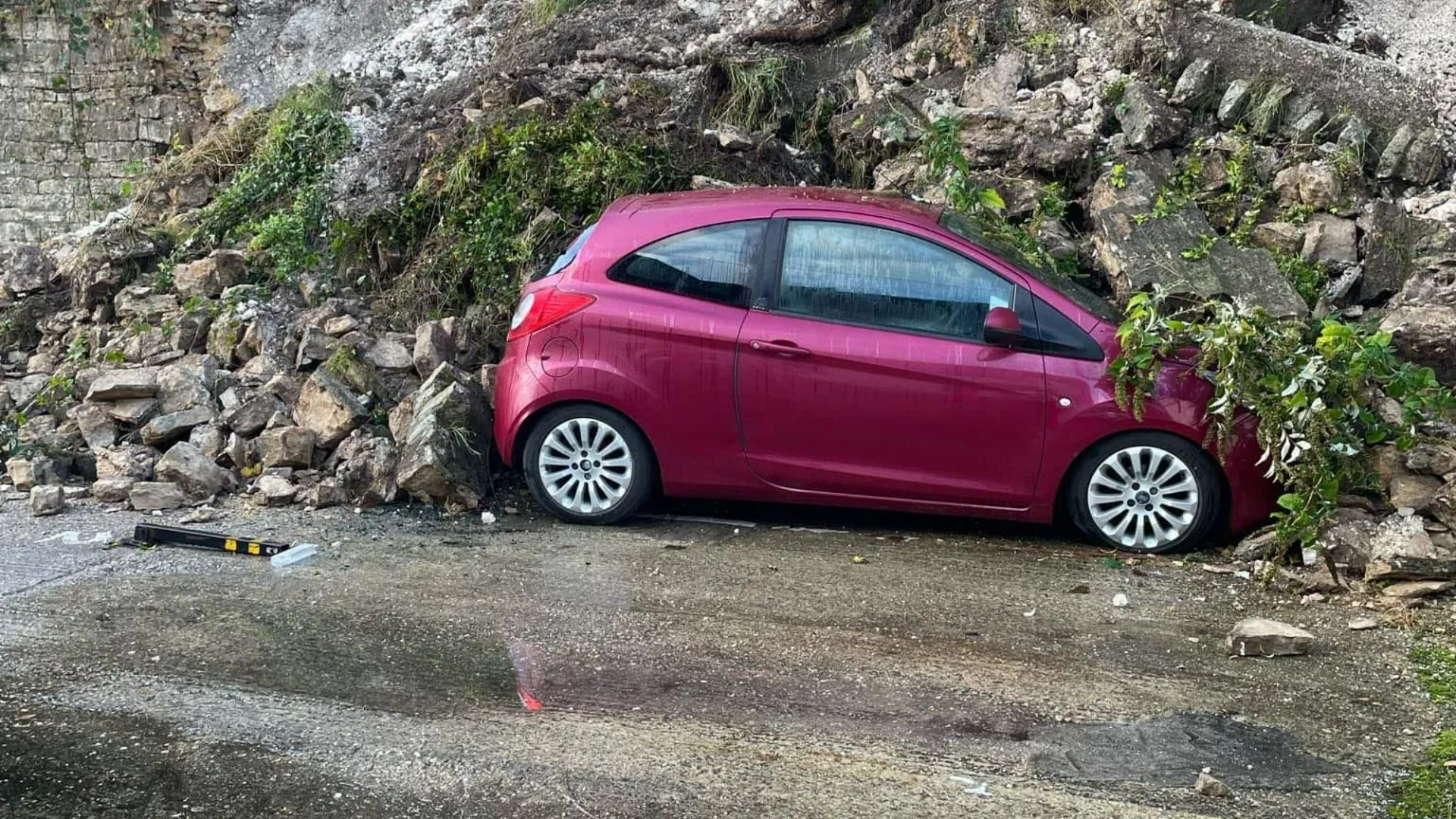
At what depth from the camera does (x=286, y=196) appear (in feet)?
35.1

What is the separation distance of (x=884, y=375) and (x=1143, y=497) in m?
1.32

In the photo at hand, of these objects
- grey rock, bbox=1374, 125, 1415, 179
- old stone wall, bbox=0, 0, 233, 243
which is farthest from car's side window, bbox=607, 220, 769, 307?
old stone wall, bbox=0, 0, 233, 243

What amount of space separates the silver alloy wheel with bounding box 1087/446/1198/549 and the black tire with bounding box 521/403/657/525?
217 cm

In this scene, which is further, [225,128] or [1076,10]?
[225,128]

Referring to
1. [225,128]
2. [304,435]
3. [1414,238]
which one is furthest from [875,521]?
[225,128]

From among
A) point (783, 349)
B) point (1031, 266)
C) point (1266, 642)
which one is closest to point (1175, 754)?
point (1266, 642)

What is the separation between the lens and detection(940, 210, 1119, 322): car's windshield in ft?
20.8

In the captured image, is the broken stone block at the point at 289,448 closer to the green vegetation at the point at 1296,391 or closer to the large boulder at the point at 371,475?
the large boulder at the point at 371,475

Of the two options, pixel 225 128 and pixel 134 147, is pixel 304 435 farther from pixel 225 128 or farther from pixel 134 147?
pixel 134 147

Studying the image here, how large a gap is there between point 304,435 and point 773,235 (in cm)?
295

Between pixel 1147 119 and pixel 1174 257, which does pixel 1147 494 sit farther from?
pixel 1147 119

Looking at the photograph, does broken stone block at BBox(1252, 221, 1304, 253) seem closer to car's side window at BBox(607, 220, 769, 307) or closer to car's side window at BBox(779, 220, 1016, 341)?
car's side window at BBox(779, 220, 1016, 341)

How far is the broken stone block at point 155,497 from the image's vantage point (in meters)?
7.08

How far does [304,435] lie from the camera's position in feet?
24.5
